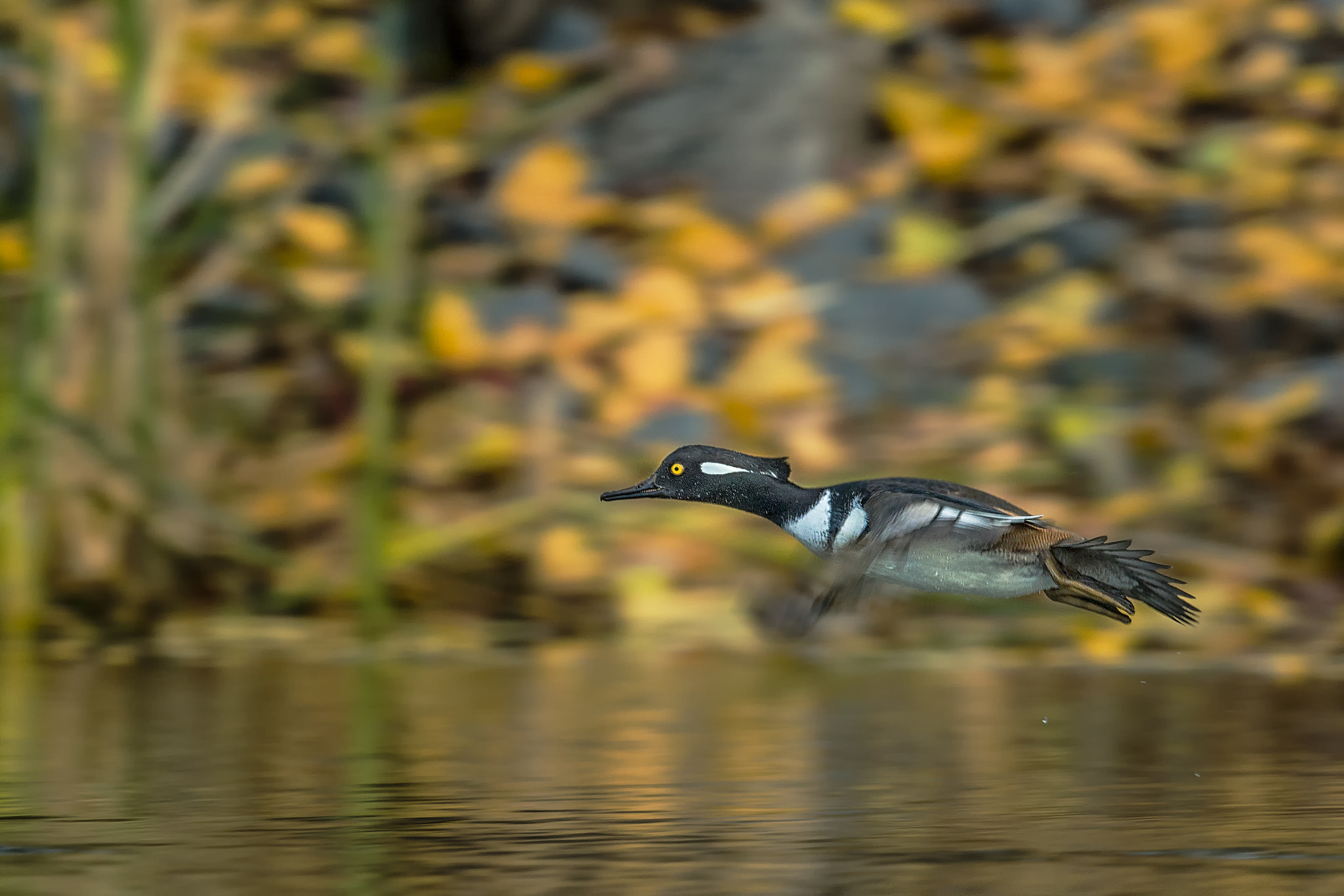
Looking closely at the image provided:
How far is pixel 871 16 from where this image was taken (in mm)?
9953

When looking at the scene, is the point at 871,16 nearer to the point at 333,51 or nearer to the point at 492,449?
the point at 333,51

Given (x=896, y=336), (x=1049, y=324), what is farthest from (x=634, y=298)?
(x=1049, y=324)

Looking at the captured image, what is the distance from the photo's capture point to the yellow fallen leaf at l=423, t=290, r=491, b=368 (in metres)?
9.07

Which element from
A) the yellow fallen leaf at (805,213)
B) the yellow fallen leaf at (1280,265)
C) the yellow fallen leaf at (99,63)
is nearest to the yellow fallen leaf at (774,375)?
the yellow fallen leaf at (805,213)

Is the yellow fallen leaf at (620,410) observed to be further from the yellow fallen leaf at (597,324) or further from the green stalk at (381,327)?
the green stalk at (381,327)

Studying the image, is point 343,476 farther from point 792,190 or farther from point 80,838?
point 80,838

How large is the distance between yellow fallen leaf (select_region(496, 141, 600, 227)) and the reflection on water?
3.06 meters

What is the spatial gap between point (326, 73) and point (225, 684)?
446 cm

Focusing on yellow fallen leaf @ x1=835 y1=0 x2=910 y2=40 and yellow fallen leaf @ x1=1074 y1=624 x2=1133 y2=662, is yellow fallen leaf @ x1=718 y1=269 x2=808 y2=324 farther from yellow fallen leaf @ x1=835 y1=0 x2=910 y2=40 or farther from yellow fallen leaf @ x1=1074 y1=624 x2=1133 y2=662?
yellow fallen leaf @ x1=1074 y1=624 x2=1133 y2=662

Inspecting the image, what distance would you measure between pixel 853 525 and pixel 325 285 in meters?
5.10

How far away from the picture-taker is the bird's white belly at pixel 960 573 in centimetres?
441

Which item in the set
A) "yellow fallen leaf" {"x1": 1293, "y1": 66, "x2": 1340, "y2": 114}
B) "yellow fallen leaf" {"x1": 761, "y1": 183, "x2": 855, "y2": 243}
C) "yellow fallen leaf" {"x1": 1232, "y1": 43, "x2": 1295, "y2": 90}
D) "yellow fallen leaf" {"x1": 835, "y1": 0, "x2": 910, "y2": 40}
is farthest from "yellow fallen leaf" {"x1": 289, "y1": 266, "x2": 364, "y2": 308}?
"yellow fallen leaf" {"x1": 1293, "y1": 66, "x2": 1340, "y2": 114}

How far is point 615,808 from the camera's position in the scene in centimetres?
427

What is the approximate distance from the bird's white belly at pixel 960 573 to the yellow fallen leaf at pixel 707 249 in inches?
202
